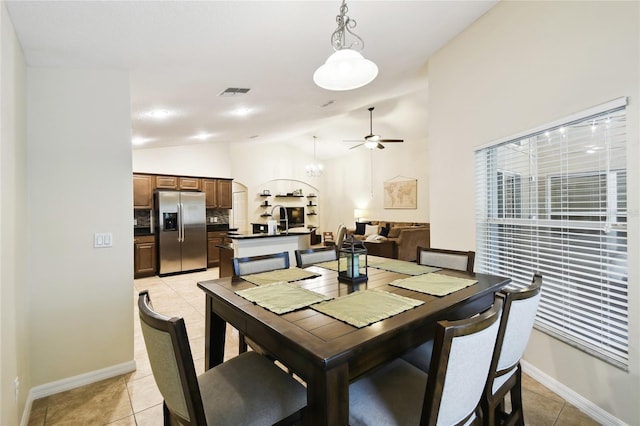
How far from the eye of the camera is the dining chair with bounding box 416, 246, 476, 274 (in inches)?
91.5

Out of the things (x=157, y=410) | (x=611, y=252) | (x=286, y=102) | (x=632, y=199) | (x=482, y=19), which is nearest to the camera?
(x=632, y=199)

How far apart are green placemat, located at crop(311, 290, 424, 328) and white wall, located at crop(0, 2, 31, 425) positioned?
1642 millimetres

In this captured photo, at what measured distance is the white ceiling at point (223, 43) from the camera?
1.80 metres

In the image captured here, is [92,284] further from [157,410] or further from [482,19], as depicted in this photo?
[482,19]

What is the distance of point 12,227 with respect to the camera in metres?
1.71

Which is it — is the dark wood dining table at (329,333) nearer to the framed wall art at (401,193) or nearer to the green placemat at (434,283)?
the green placemat at (434,283)

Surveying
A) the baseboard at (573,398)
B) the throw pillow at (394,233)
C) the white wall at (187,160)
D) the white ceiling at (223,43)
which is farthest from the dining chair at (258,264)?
the white wall at (187,160)

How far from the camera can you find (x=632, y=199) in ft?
5.49

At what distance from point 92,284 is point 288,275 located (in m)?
1.61

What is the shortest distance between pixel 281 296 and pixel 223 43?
192 centimetres

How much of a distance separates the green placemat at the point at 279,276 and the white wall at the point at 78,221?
1232 mm

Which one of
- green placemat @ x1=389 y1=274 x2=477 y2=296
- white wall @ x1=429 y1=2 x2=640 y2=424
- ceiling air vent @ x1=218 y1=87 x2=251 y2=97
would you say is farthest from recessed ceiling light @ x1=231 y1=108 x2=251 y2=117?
green placemat @ x1=389 y1=274 x2=477 y2=296

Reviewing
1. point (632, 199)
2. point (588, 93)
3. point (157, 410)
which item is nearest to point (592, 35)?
point (588, 93)

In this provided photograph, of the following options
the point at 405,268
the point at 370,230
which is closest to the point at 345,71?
the point at 405,268
